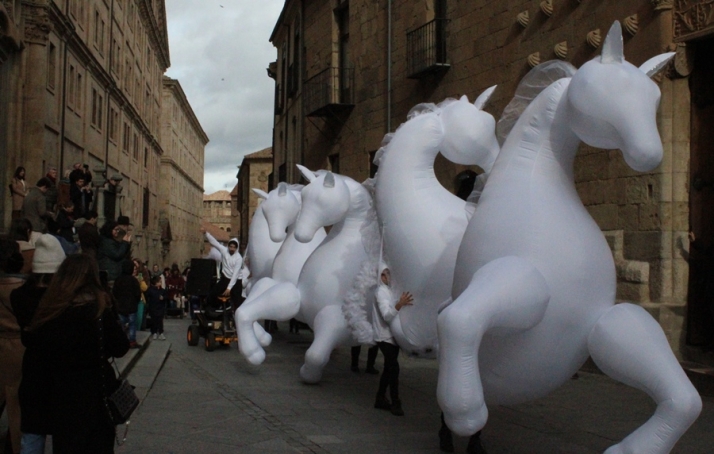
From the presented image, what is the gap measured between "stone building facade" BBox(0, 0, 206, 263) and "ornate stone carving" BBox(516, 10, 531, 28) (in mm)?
7663

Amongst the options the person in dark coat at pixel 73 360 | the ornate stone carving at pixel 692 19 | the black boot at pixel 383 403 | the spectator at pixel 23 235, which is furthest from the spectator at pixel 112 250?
the ornate stone carving at pixel 692 19

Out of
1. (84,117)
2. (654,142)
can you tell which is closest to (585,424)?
(654,142)

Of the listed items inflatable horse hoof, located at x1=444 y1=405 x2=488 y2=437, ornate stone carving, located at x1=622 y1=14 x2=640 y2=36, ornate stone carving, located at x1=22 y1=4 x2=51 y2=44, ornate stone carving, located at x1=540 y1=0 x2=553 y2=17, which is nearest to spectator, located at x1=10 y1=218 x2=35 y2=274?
inflatable horse hoof, located at x1=444 y1=405 x2=488 y2=437

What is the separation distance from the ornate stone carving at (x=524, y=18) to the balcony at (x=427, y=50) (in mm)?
2218

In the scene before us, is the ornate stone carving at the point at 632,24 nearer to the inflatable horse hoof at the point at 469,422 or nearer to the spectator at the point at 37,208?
the inflatable horse hoof at the point at 469,422

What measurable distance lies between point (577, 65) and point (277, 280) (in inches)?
193

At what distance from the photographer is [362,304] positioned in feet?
24.7

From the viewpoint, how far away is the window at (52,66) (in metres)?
21.6

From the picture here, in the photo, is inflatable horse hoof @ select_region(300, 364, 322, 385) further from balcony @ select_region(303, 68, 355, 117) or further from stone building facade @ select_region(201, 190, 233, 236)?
stone building facade @ select_region(201, 190, 233, 236)

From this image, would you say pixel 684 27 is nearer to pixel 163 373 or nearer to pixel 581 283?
pixel 581 283

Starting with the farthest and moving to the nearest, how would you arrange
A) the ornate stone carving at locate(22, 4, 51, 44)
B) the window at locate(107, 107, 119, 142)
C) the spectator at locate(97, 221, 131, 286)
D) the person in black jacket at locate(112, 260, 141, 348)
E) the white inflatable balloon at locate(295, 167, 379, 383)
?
1. the window at locate(107, 107, 119, 142)
2. the ornate stone carving at locate(22, 4, 51, 44)
3. the person in black jacket at locate(112, 260, 141, 348)
4. the spectator at locate(97, 221, 131, 286)
5. the white inflatable balloon at locate(295, 167, 379, 383)

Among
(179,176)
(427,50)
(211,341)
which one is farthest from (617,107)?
(179,176)

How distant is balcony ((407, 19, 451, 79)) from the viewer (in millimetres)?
14781

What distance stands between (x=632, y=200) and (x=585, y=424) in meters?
3.85
